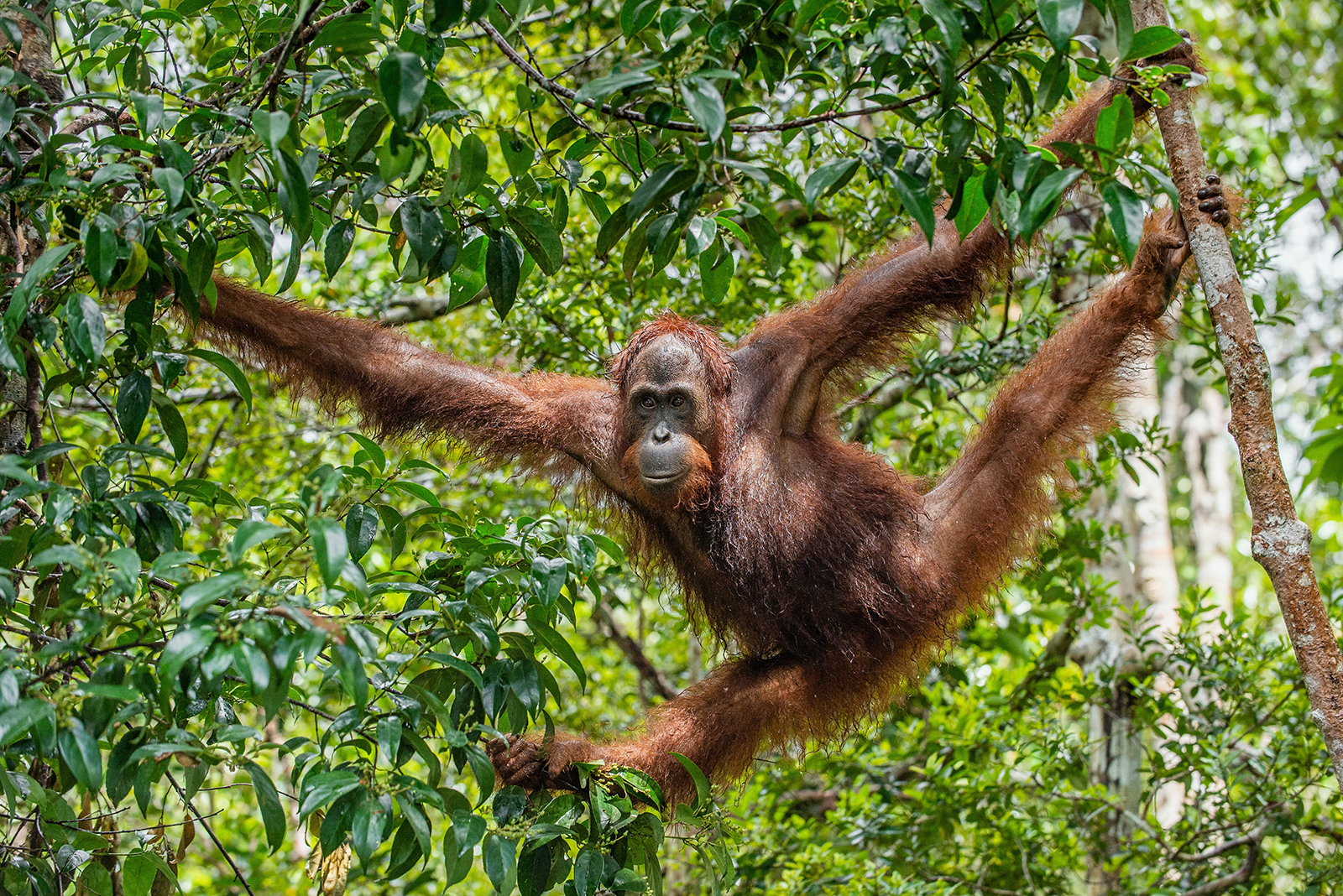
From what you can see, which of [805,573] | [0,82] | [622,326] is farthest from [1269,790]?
[0,82]

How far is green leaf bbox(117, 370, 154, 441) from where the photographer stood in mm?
2707

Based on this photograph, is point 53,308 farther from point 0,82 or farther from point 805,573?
point 805,573

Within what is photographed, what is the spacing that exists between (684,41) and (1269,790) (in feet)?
13.3

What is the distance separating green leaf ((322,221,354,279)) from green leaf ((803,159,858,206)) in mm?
1152

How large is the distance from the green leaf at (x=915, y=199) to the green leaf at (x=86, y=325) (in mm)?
1697

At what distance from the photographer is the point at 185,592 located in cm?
187

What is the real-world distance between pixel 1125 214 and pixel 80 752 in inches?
86.2

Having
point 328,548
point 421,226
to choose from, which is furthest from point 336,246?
point 328,548

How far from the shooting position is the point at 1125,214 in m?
2.27

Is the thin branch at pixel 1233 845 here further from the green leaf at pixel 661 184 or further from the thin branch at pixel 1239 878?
the green leaf at pixel 661 184

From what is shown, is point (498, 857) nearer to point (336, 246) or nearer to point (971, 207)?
point (336, 246)

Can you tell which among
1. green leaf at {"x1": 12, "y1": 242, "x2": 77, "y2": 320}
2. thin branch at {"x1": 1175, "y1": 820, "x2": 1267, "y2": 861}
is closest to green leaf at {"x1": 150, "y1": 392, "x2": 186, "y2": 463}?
green leaf at {"x1": 12, "y1": 242, "x2": 77, "y2": 320}

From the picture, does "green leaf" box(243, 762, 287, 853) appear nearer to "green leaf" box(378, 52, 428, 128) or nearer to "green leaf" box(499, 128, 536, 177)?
"green leaf" box(378, 52, 428, 128)

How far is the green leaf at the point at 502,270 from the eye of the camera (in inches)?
110
